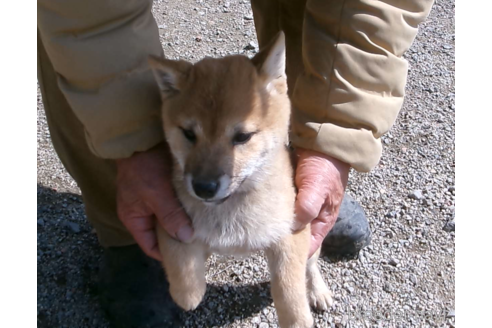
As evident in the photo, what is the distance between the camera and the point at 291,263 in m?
2.33

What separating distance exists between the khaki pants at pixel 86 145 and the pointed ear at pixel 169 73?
2.28 ft

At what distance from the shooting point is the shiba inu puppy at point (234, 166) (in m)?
2.16

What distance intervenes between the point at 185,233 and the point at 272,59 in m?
0.84

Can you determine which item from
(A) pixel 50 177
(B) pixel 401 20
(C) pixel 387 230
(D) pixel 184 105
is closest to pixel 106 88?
(D) pixel 184 105

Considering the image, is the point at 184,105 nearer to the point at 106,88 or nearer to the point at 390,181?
the point at 106,88

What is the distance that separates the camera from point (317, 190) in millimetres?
2393

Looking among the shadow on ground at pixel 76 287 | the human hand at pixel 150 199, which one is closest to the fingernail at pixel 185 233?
the human hand at pixel 150 199

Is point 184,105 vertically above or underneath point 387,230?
above

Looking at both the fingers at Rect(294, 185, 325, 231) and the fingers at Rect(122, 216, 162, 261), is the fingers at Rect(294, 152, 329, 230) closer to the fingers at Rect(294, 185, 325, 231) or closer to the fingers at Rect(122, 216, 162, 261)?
the fingers at Rect(294, 185, 325, 231)

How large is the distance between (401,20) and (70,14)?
5.03 ft

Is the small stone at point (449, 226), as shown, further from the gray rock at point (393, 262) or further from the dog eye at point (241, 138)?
the dog eye at point (241, 138)

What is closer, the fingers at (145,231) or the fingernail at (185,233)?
the fingernail at (185,233)

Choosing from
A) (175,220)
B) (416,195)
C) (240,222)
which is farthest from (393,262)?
(175,220)

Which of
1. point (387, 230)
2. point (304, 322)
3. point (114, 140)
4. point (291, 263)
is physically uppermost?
point (114, 140)
